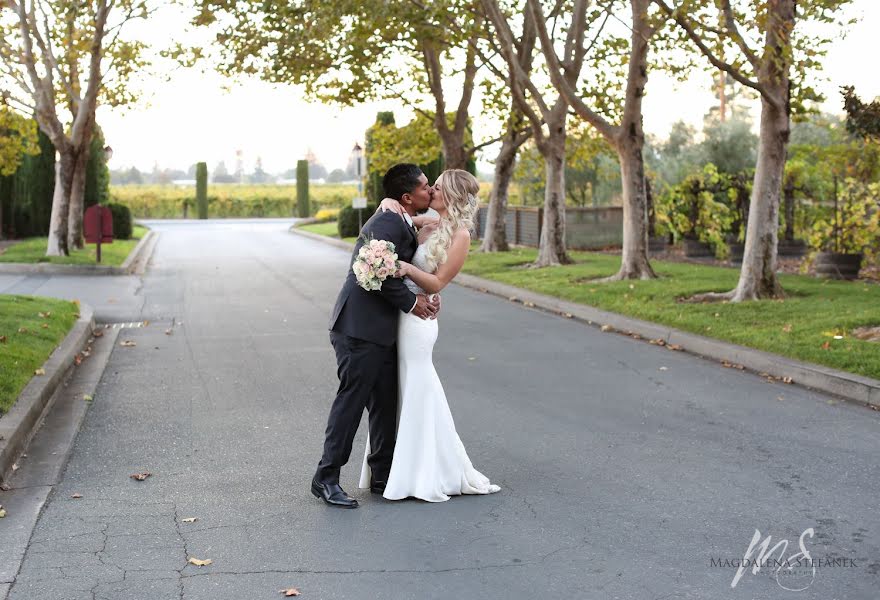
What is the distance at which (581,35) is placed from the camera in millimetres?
22672

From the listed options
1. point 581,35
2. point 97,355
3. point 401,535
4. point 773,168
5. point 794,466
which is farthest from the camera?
point 581,35

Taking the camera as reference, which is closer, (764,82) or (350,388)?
(350,388)

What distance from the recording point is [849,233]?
62.8ft

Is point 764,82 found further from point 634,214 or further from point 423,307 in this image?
point 423,307

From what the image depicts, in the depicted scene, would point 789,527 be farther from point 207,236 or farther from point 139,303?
point 207,236

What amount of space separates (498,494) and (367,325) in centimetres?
123

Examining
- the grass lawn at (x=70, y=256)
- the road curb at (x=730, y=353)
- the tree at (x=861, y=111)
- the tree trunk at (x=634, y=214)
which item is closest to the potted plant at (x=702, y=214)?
the tree trunk at (x=634, y=214)

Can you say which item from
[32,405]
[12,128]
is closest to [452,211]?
[32,405]

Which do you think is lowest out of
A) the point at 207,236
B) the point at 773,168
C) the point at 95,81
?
the point at 207,236

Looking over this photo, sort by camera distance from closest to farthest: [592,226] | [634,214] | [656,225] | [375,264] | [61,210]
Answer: [375,264], [634,214], [61,210], [656,225], [592,226]

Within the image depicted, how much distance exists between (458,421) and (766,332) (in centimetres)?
Answer: 518

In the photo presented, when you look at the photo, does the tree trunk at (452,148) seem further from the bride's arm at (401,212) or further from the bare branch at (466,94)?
the bride's arm at (401,212)

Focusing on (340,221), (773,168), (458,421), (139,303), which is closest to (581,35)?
(773,168)

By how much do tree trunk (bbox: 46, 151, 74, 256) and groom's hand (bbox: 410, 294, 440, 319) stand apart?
22.1 metres
